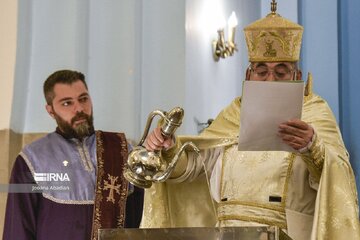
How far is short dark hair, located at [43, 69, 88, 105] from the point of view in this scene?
3158mm

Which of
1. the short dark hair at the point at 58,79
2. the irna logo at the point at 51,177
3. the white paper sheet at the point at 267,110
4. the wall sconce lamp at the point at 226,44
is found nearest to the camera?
the white paper sheet at the point at 267,110

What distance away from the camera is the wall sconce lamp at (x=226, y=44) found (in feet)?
14.6

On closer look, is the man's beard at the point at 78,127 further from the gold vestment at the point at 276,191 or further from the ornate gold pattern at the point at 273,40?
the ornate gold pattern at the point at 273,40

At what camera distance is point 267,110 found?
256 centimetres

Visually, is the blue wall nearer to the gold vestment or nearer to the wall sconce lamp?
the gold vestment

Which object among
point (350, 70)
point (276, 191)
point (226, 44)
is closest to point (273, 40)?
point (350, 70)

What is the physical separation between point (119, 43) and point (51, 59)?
11.0 inches

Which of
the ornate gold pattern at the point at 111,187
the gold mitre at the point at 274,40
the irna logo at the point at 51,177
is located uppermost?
the gold mitre at the point at 274,40

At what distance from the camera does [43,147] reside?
10.1 feet

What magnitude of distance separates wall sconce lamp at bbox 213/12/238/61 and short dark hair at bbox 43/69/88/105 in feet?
4.31

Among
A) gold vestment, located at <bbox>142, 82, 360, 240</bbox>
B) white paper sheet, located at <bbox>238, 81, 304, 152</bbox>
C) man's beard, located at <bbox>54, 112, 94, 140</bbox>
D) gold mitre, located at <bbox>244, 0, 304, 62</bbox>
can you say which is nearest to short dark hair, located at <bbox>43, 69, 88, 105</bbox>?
man's beard, located at <bbox>54, 112, 94, 140</bbox>

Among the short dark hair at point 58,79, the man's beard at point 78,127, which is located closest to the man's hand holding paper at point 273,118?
the man's beard at point 78,127

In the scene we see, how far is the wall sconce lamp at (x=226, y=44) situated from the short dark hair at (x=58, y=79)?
1314 millimetres

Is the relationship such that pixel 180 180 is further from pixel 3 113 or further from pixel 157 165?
pixel 3 113
